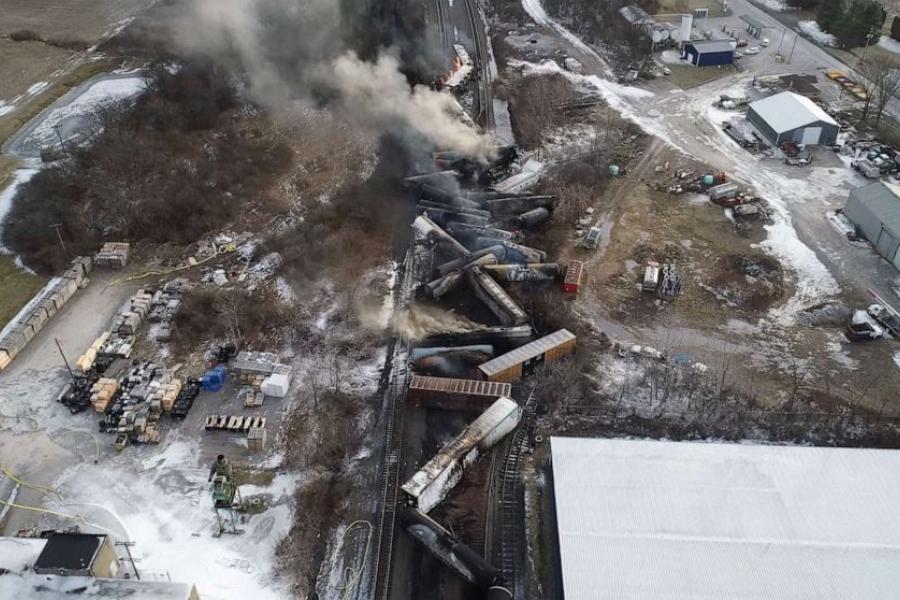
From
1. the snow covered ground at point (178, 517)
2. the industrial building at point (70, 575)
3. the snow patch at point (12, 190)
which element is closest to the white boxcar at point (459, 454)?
the snow covered ground at point (178, 517)

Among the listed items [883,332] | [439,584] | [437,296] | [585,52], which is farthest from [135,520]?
[585,52]

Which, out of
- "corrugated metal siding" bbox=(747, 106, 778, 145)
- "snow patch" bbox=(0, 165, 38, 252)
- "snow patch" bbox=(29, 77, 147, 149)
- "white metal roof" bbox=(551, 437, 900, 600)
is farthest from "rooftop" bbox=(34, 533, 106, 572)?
"corrugated metal siding" bbox=(747, 106, 778, 145)

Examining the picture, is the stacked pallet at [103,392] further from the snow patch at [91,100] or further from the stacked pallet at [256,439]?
the snow patch at [91,100]

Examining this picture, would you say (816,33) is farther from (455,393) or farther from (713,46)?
(455,393)

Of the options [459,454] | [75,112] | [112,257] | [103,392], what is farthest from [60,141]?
[459,454]

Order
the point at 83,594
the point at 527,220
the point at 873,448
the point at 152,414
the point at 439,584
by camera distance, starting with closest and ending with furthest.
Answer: the point at 83,594
the point at 439,584
the point at 873,448
the point at 152,414
the point at 527,220

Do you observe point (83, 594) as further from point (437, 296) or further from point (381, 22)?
point (381, 22)

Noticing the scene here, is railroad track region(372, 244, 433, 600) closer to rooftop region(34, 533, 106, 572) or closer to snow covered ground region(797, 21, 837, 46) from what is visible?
rooftop region(34, 533, 106, 572)
